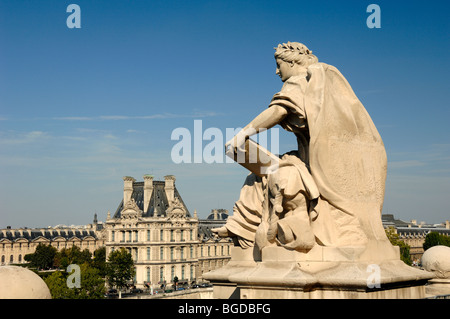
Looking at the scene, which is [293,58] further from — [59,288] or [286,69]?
[59,288]

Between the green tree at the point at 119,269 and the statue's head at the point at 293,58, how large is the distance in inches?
2536

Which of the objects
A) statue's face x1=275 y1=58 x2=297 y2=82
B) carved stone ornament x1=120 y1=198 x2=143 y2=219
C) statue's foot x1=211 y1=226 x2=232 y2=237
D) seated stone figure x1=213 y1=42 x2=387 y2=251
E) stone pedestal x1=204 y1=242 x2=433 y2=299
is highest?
carved stone ornament x1=120 y1=198 x2=143 y2=219

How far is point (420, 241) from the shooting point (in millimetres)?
111625

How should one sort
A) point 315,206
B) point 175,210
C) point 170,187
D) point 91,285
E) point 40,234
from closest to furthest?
point 315,206 < point 91,285 < point 175,210 < point 170,187 < point 40,234

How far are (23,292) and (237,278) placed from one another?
9.85 ft

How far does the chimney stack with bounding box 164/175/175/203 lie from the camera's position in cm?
8506

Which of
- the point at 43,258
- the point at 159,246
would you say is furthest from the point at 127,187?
the point at 43,258

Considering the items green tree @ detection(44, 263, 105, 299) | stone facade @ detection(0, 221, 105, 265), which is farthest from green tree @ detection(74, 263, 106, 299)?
stone facade @ detection(0, 221, 105, 265)

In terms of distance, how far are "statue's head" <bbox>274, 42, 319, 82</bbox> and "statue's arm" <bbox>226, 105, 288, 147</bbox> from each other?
0.79 metres

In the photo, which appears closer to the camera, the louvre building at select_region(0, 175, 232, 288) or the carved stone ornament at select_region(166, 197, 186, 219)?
the louvre building at select_region(0, 175, 232, 288)

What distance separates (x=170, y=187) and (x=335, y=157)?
7902 centimetres

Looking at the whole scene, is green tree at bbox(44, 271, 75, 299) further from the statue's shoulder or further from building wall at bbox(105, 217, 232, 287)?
the statue's shoulder

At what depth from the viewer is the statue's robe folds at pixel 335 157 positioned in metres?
7.65

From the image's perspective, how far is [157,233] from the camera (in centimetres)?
8119
